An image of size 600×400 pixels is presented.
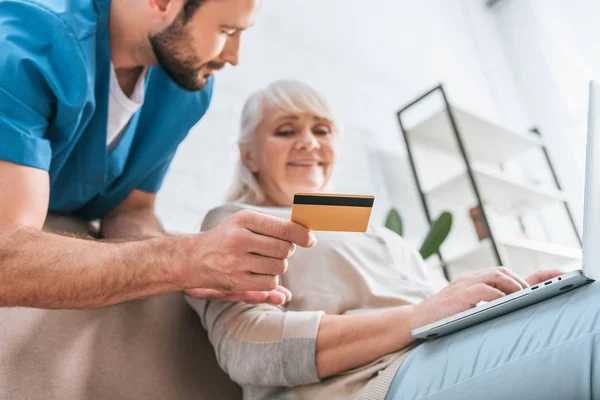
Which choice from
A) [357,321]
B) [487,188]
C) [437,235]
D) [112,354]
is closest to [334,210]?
[357,321]

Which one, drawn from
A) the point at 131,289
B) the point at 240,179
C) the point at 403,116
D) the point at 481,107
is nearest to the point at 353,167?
the point at 403,116

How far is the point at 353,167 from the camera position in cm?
226

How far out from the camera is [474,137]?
8.18ft

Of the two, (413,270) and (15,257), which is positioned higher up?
(15,257)

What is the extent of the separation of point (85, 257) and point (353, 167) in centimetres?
167

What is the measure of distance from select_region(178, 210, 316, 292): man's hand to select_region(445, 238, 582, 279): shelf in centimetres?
145

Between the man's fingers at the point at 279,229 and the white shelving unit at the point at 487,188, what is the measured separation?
1.45 m

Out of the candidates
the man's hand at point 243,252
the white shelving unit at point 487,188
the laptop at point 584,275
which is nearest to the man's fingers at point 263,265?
the man's hand at point 243,252

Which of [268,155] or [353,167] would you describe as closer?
[268,155]

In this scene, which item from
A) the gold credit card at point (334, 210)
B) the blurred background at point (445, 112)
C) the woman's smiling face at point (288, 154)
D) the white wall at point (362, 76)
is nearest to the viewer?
the gold credit card at point (334, 210)

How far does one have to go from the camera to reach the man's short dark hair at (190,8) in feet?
3.45

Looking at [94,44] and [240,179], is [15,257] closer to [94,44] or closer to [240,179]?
[94,44]

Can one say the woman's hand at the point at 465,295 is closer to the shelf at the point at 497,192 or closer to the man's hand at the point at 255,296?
the man's hand at the point at 255,296

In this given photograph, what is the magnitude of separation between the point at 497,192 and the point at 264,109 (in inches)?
61.1
